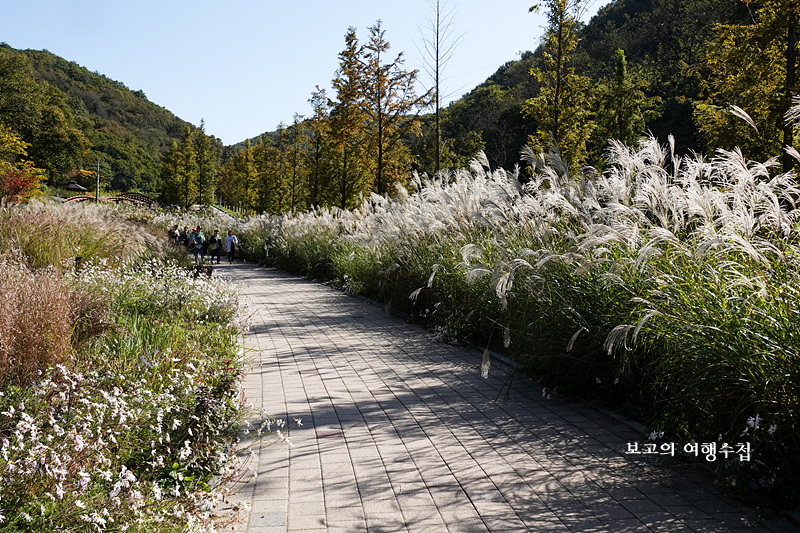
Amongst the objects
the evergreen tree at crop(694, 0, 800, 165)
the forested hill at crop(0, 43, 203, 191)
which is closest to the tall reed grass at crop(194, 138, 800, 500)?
the evergreen tree at crop(694, 0, 800, 165)

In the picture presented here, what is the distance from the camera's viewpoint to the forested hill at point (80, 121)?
174 feet

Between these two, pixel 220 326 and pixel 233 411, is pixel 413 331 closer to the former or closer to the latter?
pixel 220 326

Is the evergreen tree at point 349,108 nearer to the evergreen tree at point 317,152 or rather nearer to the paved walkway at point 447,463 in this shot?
the evergreen tree at point 317,152

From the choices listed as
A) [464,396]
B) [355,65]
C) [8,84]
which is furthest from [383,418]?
[8,84]

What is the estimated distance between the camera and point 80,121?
84000mm

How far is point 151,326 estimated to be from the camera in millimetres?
6492

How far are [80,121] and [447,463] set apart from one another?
9555 cm

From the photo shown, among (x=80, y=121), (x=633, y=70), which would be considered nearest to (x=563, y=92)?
(x=633, y=70)

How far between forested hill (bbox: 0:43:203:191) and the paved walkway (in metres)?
56.3

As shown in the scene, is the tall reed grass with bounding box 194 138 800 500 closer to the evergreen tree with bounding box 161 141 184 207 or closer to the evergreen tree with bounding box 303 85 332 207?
the evergreen tree with bounding box 303 85 332 207

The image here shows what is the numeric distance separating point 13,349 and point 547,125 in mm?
14416

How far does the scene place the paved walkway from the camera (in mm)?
3244

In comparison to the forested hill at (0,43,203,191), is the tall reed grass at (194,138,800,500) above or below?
below

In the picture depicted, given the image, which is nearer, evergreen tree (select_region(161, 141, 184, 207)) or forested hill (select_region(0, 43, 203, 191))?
forested hill (select_region(0, 43, 203, 191))
